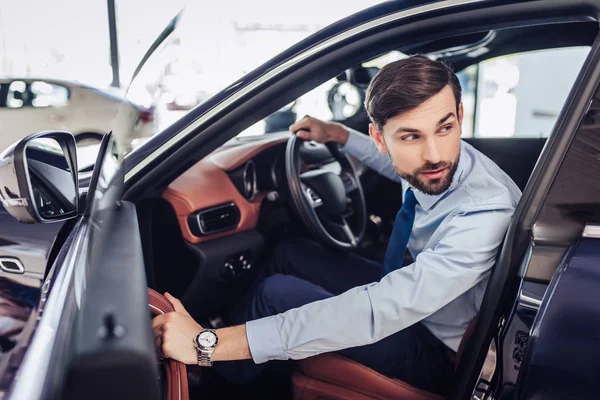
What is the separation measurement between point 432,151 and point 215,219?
Result: 35.0 inches

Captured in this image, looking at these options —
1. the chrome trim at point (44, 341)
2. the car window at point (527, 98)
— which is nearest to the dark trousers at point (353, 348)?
the chrome trim at point (44, 341)

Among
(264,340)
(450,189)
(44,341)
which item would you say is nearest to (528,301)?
(450,189)

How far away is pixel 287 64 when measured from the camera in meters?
1.31

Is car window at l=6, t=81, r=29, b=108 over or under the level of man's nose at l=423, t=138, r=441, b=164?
over

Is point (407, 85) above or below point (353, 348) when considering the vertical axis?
above

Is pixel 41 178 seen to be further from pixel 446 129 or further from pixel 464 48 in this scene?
pixel 464 48

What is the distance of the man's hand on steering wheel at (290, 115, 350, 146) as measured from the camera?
213cm

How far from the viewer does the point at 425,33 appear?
4.00 ft

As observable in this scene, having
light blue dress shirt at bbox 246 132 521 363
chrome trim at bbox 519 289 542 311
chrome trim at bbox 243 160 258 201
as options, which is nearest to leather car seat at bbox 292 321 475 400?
light blue dress shirt at bbox 246 132 521 363

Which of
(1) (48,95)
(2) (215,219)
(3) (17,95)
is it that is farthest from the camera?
(1) (48,95)

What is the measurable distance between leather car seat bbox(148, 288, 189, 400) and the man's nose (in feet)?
2.35

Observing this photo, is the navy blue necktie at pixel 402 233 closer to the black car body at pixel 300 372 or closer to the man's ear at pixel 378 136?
the man's ear at pixel 378 136

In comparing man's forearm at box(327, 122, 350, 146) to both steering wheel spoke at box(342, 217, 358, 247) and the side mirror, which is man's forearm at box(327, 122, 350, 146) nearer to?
steering wheel spoke at box(342, 217, 358, 247)

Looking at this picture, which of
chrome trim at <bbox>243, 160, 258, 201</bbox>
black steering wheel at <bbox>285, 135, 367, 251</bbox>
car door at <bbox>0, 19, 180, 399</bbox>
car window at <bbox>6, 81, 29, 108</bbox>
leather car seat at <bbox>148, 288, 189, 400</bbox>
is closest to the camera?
car door at <bbox>0, 19, 180, 399</bbox>
